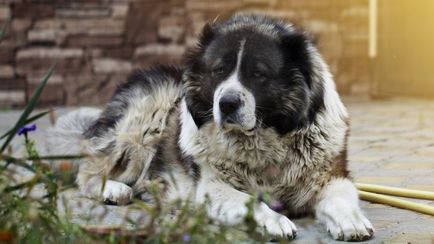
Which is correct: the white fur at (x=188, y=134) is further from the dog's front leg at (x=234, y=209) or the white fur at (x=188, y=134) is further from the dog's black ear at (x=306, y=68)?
the dog's black ear at (x=306, y=68)

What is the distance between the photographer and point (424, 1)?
9719mm

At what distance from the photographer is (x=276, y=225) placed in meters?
3.56

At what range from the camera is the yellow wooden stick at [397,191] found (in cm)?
436

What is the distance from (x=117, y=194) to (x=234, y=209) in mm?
955

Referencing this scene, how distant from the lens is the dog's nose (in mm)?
3818

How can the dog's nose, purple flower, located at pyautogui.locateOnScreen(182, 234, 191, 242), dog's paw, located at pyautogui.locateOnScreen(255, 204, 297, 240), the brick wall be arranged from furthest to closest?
the brick wall → the dog's nose → dog's paw, located at pyautogui.locateOnScreen(255, 204, 297, 240) → purple flower, located at pyautogui.locateOnScreen(182, 234, 191, 242)

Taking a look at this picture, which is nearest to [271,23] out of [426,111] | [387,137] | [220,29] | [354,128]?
[220,29]

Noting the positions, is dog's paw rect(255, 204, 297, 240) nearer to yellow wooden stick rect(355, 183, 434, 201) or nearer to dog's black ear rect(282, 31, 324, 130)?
dog's black ear rect(282, 31, 324, 130)

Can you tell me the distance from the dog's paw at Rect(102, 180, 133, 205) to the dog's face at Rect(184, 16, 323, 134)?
2.09 feet

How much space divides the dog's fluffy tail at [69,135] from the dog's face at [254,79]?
3.87ft

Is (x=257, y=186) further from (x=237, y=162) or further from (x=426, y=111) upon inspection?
(x=426, y=111)

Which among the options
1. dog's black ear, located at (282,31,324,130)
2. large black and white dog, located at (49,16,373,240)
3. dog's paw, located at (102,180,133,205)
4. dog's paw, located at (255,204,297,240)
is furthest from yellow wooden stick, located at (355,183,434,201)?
dog's paw, located at (102,180,133,205)

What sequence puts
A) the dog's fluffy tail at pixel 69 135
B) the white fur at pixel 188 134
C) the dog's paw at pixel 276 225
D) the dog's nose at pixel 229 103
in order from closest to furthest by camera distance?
1. the dog's paw at pixel 276 225
2. the dog's nose at pixel 229 103
3. the white fur at pixel 188 134
4. the dog's fluffy tail at pixel 69 135

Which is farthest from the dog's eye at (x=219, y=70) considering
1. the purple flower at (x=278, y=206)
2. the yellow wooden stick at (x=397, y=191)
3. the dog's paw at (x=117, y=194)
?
the yellow wooden stick at (x=397, y=191)
